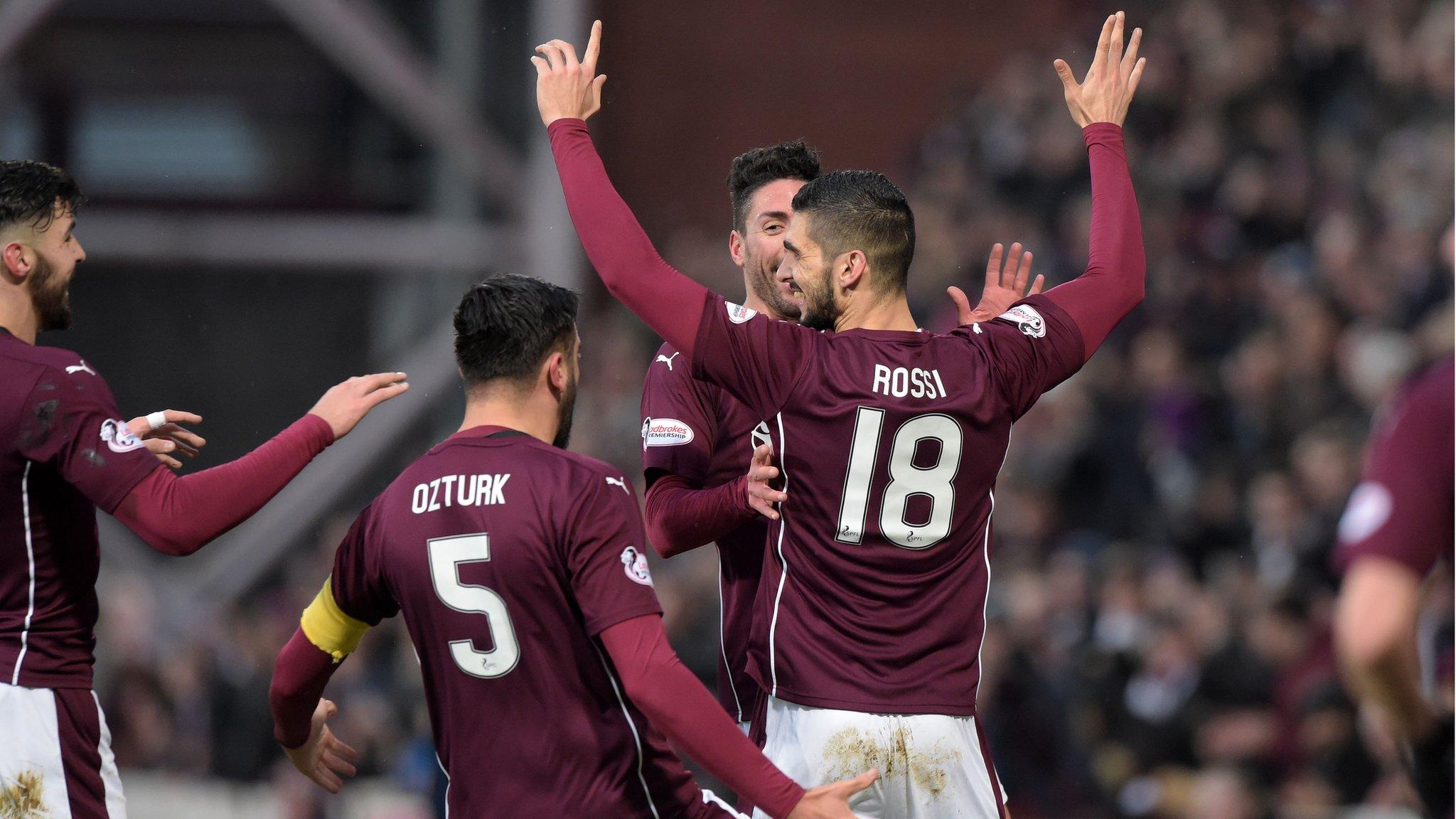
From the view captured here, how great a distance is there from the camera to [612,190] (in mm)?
3768

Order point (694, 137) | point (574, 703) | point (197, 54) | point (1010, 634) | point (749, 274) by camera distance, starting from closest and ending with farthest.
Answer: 1. point (574, 703)
2. point (749, 274)
3. point (1010, 634)
4. point (197, 54)
5. point (694, 137)

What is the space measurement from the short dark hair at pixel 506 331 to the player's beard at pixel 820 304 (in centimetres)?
62

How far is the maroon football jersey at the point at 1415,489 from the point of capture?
99.5 inches

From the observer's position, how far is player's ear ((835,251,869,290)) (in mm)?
3812

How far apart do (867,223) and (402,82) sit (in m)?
11.7

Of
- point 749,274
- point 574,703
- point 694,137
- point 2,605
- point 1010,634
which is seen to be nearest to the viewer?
point 574,703

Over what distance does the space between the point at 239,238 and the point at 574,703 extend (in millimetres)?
12565

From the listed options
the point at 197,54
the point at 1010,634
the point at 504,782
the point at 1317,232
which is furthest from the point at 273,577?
the point at 504,782

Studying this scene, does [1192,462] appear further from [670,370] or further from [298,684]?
[298,684]

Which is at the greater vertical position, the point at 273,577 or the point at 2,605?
the point at 2,605

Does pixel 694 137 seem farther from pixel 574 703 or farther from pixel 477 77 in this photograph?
pixel 574 703

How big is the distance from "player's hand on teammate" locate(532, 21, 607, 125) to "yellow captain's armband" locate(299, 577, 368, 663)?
1.24 m

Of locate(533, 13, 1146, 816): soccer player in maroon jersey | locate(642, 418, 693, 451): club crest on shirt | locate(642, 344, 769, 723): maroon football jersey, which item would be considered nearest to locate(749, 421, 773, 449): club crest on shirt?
locate(642, 344, 769, 723): maroon football jersey

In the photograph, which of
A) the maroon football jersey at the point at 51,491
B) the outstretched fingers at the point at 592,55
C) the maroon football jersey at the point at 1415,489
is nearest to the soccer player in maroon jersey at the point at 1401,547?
the maroon football jersey at the point at 1415,489
